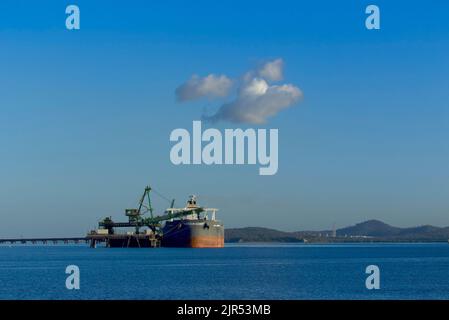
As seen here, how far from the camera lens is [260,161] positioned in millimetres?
57344

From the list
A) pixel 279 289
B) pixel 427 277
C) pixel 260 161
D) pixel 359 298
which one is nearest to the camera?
pixel 260 161

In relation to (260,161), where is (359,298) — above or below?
below

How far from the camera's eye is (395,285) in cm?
9312

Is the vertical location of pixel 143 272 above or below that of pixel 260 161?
below
